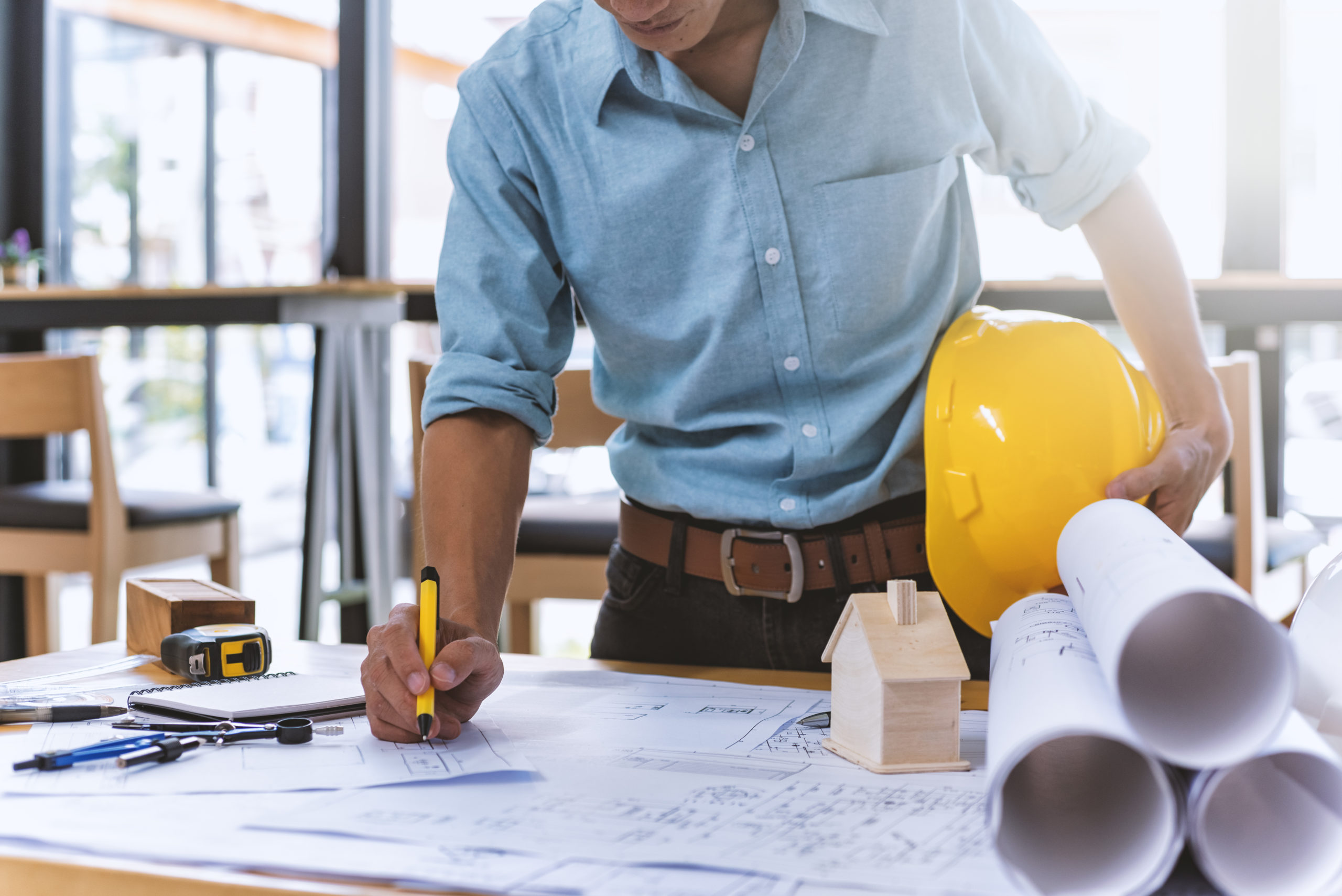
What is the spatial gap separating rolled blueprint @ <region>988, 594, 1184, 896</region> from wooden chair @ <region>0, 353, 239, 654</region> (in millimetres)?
2394

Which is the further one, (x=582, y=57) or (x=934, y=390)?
(x=582, y=57)

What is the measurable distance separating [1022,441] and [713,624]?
40cm

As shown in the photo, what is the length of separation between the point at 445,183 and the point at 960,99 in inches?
117

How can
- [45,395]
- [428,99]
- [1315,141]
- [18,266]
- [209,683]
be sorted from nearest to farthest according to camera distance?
1. [209,683]
2. [45,395]
3. [1315,141]
4. [18,266]
5. [428,99]

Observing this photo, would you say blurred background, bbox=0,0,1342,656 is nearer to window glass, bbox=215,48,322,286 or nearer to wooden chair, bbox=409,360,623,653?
window glass, bbox=215,48,322,286

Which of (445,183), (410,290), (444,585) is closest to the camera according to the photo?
(444,585)

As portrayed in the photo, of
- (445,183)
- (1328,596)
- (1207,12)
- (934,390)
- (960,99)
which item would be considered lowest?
(1328,596)

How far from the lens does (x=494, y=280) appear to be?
3.62 ft

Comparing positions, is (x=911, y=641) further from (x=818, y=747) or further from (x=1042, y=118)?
(x=1042, y=118)

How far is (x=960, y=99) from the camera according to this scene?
3.67 feet

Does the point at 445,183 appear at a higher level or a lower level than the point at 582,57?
higher

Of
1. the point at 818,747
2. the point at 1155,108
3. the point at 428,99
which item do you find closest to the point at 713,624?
the point at 818,747

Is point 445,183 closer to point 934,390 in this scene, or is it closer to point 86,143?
point 86,143

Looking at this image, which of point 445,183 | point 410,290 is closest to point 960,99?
point 410,290
